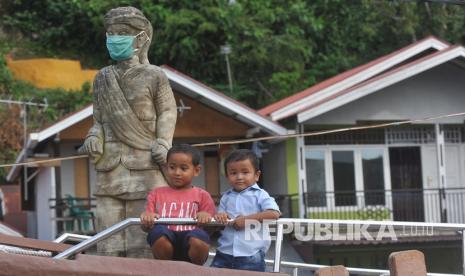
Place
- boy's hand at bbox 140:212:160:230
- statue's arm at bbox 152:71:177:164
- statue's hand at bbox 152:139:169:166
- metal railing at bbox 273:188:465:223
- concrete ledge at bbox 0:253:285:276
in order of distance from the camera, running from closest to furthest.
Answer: concrete ledge at bbox 0:253:285:276, boy's hand at bbox 140:212:160:230, statue's hand at bbox 152:139:169:166, statue's arm at bbox 152:71:177:164, metal railing at bbox 273:188:465:223

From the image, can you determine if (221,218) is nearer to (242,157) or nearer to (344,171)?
(242,157)

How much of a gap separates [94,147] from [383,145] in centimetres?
1346

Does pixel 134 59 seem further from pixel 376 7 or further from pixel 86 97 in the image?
pixel 376 7

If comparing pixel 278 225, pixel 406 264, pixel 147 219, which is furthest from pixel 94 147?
pixel 406 264

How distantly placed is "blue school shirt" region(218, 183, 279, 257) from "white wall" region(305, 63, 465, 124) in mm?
13098

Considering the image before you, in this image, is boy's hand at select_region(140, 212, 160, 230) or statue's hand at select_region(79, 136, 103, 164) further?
statue's hand at select_region(79, 136, 103, 164)

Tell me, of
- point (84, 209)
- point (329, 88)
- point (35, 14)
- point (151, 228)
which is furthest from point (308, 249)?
point (35, 14)

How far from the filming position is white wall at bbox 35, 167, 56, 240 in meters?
17.6

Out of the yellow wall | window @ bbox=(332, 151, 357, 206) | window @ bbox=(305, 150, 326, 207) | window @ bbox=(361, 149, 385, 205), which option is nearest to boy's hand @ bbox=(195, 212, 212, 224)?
window @ bbox=(305, 150, 326, 207)

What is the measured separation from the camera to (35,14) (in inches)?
1194

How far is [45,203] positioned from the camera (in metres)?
18.7

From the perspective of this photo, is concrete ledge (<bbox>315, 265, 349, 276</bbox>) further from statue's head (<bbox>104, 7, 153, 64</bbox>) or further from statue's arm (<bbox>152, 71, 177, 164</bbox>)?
statue's head (<bbox>104, 7, 153, 64</bbox>)

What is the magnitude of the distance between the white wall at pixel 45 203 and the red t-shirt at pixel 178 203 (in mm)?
12387

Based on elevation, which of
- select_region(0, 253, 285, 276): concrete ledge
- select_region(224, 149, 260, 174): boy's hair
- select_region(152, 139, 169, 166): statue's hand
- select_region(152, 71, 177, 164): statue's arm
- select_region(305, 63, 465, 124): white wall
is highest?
select_region(305, 63, 465, 124): white wall
